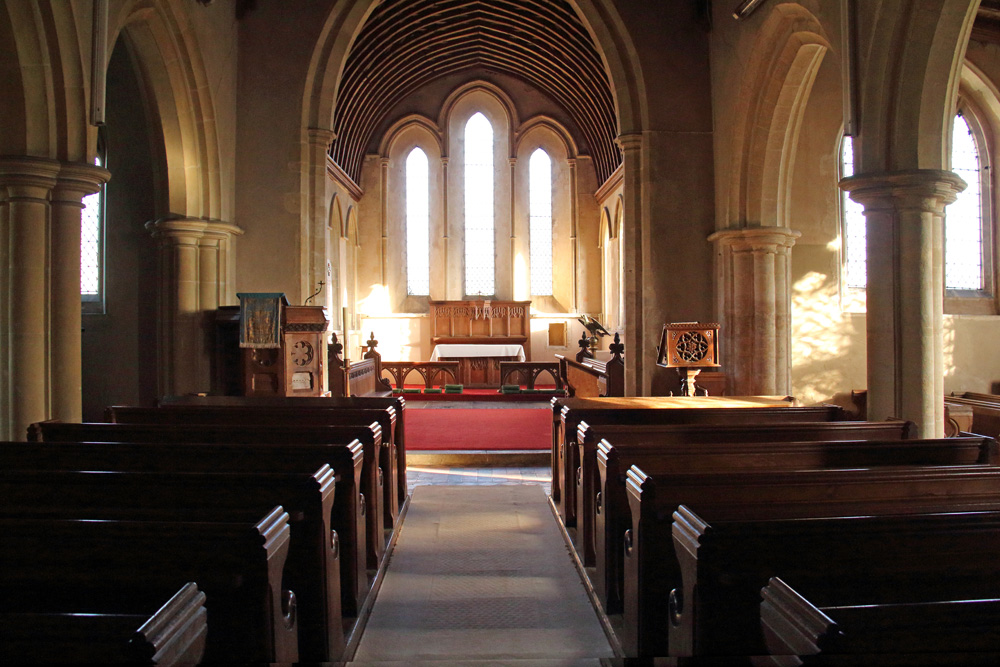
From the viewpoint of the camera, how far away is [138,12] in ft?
19.5

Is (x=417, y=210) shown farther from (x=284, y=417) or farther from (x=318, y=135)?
Answer: (x=284, y=417)

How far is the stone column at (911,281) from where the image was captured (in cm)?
468

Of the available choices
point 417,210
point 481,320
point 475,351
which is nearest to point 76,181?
point 475,351

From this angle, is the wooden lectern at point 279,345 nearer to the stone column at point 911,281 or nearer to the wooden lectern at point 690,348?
the wooden lectern at point 690,348

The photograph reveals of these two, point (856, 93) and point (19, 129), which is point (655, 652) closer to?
point (856, 93)

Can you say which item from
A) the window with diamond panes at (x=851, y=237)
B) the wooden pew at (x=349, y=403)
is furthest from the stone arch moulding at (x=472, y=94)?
the wooden pew at (x=349, y=403)

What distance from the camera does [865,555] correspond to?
158cm

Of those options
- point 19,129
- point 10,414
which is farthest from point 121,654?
point 19,129

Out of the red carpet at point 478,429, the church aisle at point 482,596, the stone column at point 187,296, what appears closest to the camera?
the church aisle at point 482,596

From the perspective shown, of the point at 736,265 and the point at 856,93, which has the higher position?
the point at 856,93

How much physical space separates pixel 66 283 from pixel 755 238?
6.47 m

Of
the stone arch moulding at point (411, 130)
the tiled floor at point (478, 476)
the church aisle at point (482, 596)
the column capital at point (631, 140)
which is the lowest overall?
the tiled floor at point (478, 476)

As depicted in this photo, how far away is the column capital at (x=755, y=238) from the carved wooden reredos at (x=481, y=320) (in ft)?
23.3

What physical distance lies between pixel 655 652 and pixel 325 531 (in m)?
1.14
